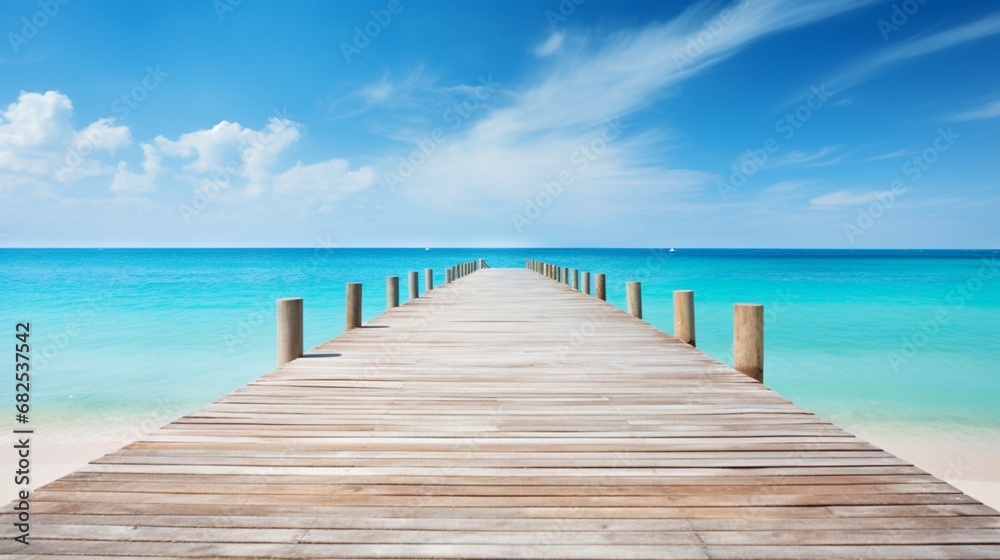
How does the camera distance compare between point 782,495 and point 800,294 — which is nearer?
point 782,495

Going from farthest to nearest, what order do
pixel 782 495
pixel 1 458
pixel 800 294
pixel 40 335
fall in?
pixel 800 294 → pixel 40 335 → pixel 1 458 → pixel 782 495

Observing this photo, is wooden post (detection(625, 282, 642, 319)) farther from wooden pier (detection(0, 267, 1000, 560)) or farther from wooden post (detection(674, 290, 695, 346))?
wooden pier (detection(0, 267, 1000, 560))

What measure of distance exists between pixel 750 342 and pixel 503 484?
374cm

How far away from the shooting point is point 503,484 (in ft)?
9.25

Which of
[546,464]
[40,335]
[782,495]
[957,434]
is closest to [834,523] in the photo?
[782,495]

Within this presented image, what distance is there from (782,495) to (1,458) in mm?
10116

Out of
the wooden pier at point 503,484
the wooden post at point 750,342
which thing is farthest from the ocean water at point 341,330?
the wooden pier at point 503,484

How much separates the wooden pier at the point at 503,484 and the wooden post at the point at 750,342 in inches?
22.0

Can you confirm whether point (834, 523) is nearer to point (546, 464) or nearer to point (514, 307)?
point (546, 464)

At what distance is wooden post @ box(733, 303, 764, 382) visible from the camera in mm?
5477

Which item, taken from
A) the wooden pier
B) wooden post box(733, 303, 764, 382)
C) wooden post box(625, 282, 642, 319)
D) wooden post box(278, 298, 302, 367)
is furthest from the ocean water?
the wooden pier

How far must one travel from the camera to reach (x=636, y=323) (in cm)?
935

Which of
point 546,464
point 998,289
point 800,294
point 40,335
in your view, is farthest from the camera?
point 998,289

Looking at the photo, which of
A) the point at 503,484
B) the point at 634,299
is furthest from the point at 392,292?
the point at 503,484
